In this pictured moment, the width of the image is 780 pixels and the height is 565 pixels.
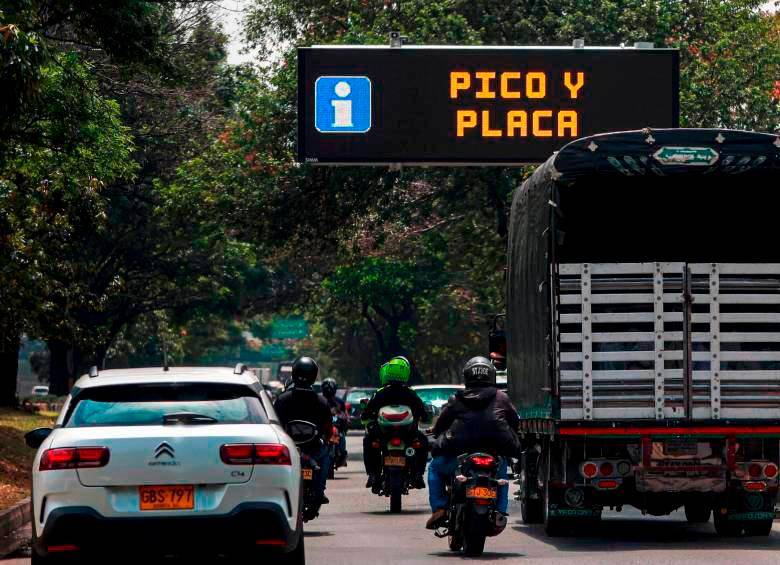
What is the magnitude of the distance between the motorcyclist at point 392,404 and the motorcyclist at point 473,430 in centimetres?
367

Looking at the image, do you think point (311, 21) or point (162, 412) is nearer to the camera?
point (162, 412)

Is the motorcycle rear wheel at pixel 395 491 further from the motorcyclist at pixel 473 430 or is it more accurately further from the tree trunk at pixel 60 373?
the tree trunk at pixel 60 373

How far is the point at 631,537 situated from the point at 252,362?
447 feet

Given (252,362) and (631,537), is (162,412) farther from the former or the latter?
(252,362)

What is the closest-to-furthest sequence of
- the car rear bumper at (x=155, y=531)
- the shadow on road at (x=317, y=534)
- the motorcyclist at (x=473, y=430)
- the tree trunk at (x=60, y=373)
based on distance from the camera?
the car rear bumper at (x=155, y=531) → the motorcyclist at (x=473, y=430) → the shadow on road at (x=317, y=534) → the tree trunk at (x=60, y=373)

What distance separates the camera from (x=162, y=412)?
35.0 ft

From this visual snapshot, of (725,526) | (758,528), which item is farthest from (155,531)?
(758,528)

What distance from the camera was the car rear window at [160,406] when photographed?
10.7 metres

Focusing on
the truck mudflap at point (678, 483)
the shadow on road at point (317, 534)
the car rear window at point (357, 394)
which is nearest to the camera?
the truck mudflap at point (678, 483)

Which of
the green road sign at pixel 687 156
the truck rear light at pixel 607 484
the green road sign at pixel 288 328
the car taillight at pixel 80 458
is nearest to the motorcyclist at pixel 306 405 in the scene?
the truck rear light at pixel 607 484

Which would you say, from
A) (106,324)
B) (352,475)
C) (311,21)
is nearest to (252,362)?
(106,324)

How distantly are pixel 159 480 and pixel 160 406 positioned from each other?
1.78ft

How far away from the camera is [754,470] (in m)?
14.6

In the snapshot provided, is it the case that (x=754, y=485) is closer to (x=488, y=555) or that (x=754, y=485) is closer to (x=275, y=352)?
(x=488, y=555)
